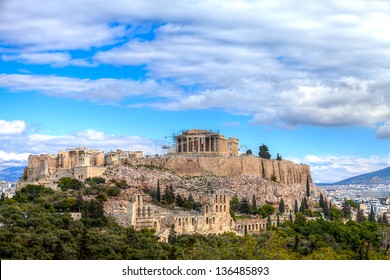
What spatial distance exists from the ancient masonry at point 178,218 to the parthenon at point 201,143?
22.9 m

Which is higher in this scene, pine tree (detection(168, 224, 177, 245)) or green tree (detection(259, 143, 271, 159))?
green tree (detection(259, 143, 271, 159))

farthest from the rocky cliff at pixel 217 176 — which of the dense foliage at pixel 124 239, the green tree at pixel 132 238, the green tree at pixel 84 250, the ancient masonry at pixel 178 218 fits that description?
the green tree at pixel 84 250

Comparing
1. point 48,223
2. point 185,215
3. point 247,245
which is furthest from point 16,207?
point 247,245

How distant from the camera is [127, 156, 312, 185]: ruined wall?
275 ft

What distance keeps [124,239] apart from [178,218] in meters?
9.32

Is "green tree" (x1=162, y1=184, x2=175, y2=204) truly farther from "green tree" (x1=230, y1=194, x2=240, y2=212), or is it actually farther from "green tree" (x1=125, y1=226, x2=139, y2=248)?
"green tree" (x1=125, y1=226, x2=139, y2=248)

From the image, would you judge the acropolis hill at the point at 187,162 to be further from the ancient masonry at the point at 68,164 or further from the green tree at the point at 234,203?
the green tree at the point at 234,203

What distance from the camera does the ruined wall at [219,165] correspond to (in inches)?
3300

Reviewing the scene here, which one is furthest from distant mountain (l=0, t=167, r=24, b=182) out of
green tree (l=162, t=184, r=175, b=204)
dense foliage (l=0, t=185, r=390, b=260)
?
dense foliage (l=0, t=185, r=390, b=260)

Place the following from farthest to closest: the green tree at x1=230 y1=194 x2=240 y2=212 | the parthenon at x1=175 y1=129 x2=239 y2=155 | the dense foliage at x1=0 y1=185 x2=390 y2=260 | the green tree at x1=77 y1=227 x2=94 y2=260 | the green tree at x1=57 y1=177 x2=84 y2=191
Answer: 1. the parthenon at x1=175 y1=129 x2=239 y2=155
2. the green tree at x1=230 y1=194 x2=240 y2=212
3. the green tree at x1=57 y1=177 x2=84 y2=191
4. the green tree at x1=77 y1=227 x2=94 y2=260
5. the dense foliage at x1=0 y1=185 x2=390 y2=260

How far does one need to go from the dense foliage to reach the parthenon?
2027 centimetres

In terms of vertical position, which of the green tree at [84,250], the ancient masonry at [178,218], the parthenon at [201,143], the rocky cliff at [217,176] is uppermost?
the parthenon at [201,143]

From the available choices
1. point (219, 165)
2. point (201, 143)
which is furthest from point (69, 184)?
point (201, 143)

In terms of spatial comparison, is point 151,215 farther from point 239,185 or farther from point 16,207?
point 239,185
